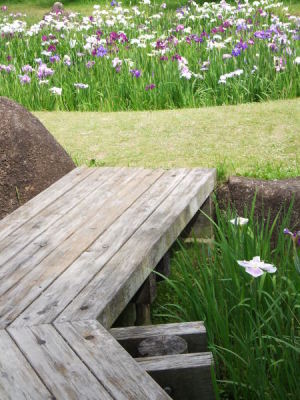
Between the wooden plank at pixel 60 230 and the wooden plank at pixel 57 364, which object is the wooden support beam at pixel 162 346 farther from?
the wooden plank at pixel 60 230

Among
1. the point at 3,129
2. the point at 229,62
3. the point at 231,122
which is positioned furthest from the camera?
the point at 229,62

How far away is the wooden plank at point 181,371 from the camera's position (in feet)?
7.23

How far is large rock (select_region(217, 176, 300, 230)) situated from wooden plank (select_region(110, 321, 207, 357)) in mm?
1526

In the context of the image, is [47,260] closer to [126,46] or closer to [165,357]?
[165,357]

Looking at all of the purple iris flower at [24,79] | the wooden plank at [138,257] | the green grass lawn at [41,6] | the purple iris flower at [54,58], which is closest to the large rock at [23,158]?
the wooden plank at [138,257]

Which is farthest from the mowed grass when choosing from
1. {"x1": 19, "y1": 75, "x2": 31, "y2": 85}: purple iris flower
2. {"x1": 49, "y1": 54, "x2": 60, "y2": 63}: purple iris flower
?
{"x1": 49, "y1": 54, "x2": 60, "y2": 63}: purple iris flower

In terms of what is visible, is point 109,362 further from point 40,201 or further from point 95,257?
point 40,201

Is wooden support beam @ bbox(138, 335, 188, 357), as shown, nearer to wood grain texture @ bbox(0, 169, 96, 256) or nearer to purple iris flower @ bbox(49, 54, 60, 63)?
wood grain texture @ bbox(0, 169, 96, 256)

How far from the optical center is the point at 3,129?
14.1 ft

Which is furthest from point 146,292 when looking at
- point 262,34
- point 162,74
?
point 262,34

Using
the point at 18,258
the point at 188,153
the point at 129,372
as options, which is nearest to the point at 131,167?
the point at 188,153

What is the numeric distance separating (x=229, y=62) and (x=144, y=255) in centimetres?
380

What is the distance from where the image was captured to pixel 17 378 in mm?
2066

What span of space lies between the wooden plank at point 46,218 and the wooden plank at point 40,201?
33 mm
